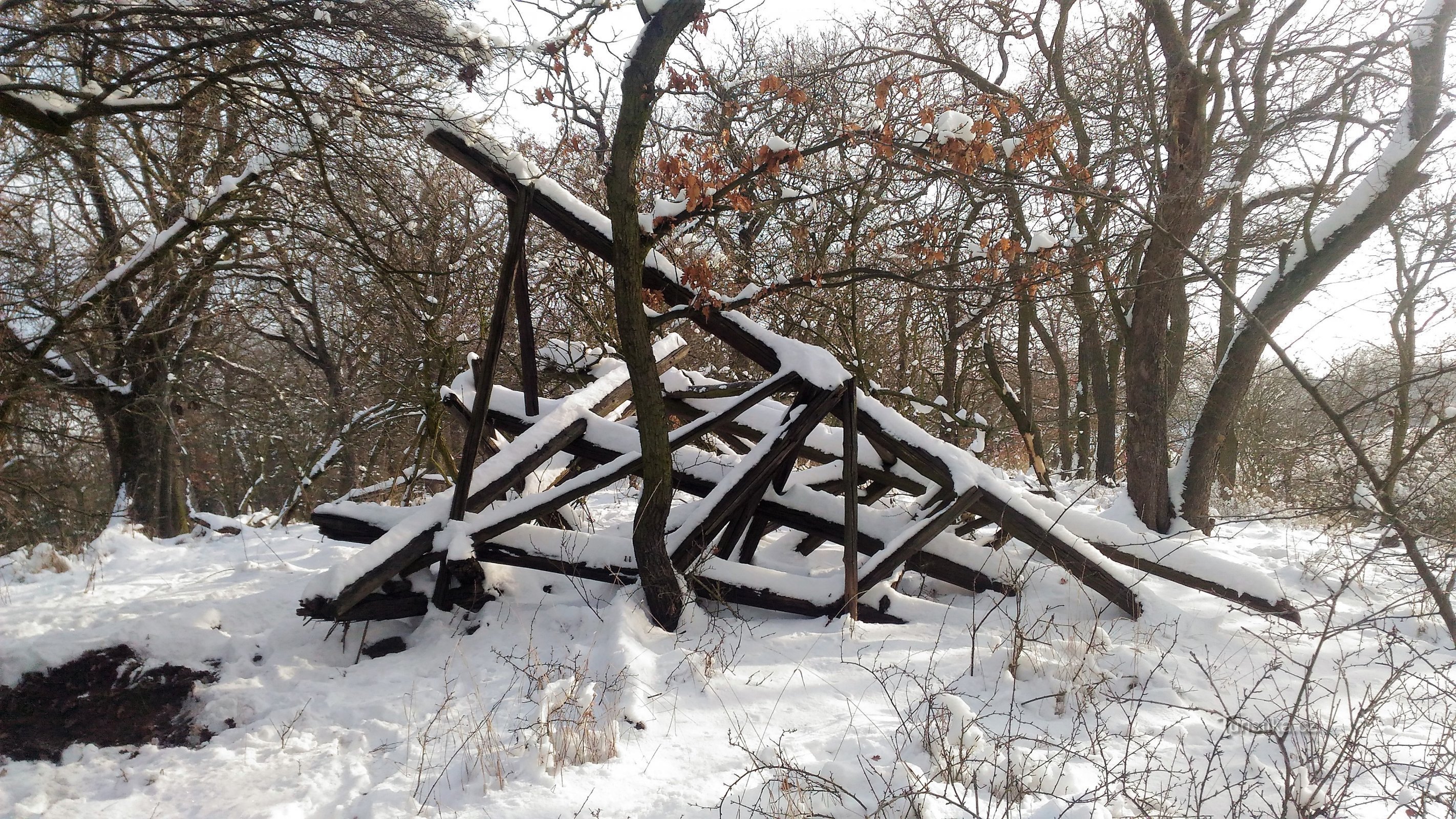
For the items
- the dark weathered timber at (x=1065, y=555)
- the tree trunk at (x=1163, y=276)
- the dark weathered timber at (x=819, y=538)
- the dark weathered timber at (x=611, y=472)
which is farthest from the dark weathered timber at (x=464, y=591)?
the tree trunk at (x=1163, y=276)

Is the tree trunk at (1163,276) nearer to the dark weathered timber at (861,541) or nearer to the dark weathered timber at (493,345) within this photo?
the dark weathered timber at (861,541)

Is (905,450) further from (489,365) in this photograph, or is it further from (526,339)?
(489,365)

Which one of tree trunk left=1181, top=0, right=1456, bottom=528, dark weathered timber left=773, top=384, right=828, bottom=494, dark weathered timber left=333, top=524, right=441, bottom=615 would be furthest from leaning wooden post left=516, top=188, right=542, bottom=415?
tree trunk left=1181, top=0, right=1456, bottom=528

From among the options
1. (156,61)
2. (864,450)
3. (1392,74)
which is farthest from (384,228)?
(1392,74)

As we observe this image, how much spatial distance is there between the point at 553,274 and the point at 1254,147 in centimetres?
799

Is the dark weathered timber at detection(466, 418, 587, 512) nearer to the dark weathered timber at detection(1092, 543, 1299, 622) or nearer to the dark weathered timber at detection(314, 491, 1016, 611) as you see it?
the dark weathered timber at detection(314, 491, 1016, 611)

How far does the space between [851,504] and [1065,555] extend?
1.49 m

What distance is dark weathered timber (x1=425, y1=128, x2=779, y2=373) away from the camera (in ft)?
14.9

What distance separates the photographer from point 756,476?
4.82m

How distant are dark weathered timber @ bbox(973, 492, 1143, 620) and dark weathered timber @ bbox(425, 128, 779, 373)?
2304 mm

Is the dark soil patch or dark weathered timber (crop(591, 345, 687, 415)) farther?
dark weathered timber (crop(591, 345, 687, 415))

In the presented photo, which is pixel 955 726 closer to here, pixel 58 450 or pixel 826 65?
pixel 826 65

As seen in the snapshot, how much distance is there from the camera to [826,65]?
7.98 m

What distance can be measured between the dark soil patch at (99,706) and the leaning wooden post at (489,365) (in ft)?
4.10
